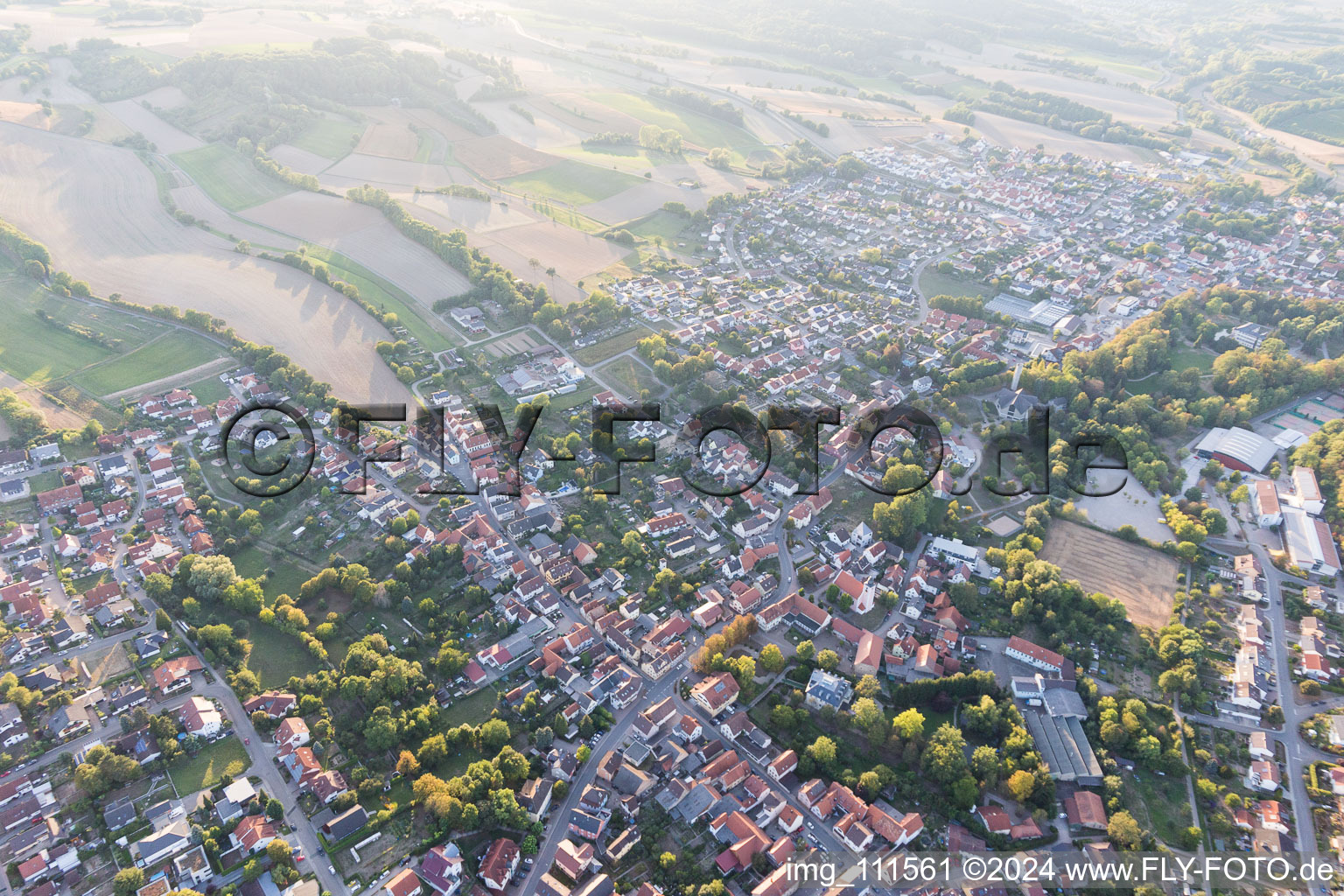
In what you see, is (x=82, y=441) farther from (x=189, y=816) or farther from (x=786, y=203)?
(x=786, y=203)

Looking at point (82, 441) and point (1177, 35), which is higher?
point (1177, 35)

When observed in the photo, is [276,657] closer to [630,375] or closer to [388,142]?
[630,375]

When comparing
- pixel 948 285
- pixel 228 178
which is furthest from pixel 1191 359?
pixel 228 178

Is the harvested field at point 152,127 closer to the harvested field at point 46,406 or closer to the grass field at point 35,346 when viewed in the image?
the grass field at point 35,346

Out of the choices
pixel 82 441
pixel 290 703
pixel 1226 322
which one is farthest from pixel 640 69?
pixel 290 703

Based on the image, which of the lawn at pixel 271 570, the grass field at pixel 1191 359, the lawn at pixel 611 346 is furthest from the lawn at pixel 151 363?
the grass field at pixel 1191 359

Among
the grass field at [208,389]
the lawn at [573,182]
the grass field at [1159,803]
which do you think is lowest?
the grass field at [208,389]
